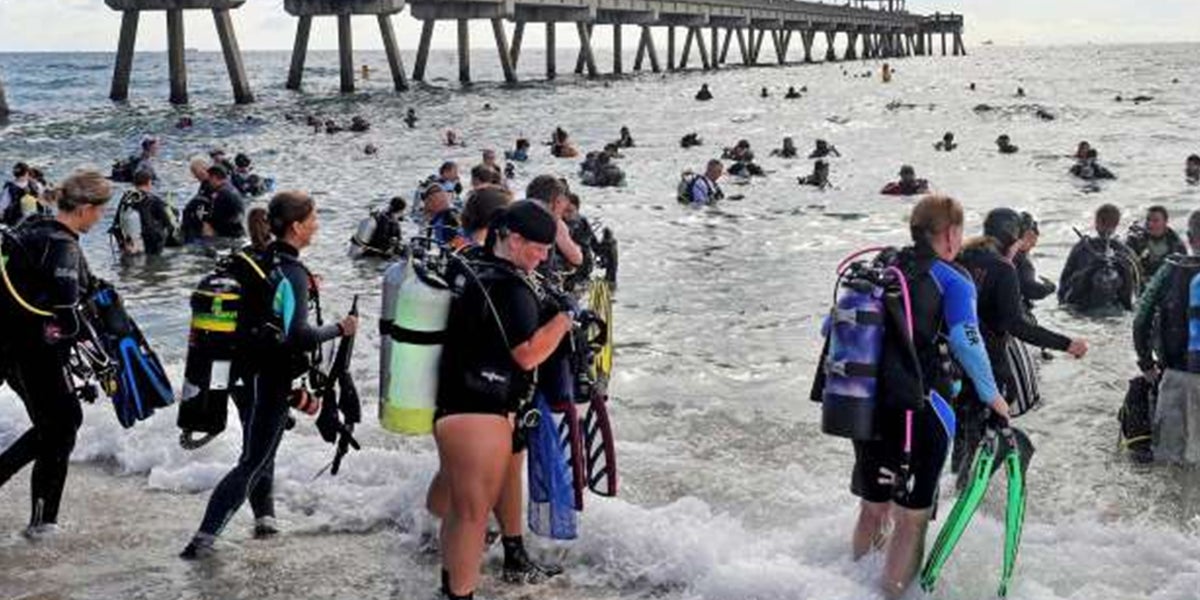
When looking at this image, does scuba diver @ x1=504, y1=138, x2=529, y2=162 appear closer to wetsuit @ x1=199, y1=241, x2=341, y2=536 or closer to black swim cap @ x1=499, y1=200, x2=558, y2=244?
wetsuit @ x1=199, y1=241, x2=341, y2=536

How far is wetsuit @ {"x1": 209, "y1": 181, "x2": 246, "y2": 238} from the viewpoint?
17516 millimetres

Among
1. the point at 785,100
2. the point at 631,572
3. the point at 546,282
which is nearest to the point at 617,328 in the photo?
the point at 631,572

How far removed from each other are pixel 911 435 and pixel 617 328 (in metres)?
7.84

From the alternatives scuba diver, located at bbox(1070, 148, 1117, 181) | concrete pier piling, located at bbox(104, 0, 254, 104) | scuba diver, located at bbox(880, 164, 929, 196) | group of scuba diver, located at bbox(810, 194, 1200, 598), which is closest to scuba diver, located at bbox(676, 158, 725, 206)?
scuba diver, located at bbox(880, 164, 929, 196)

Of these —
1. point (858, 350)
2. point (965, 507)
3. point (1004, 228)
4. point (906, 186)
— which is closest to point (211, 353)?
point (858, 350)

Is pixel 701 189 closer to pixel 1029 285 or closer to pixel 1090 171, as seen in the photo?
pixel 1090 171

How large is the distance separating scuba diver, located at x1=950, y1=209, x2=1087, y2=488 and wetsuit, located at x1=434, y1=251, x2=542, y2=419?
6.63 ft

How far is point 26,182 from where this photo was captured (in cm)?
1642

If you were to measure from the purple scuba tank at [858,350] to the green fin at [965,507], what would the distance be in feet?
1.81

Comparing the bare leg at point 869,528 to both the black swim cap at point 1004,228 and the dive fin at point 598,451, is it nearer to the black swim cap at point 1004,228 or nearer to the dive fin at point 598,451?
the dive fin at point 598,451

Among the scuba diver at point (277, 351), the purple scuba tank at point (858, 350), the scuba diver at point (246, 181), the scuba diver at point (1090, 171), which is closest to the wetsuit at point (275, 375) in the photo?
the scuba diver at point (277, 351)

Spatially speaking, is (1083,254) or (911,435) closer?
(911,435)

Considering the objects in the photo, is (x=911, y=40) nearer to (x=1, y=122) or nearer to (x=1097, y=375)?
(x=1, y=122)

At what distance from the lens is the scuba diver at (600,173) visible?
81.5ft
